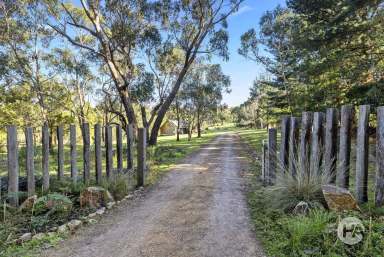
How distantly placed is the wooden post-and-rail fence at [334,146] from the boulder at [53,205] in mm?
3731

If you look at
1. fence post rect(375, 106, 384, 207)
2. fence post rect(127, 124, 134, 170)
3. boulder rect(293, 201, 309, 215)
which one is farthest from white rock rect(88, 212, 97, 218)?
fence post rect(375, 106, 384, 207)

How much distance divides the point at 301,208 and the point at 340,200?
→ 20.5 inches

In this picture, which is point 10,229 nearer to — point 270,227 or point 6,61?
point 270,227

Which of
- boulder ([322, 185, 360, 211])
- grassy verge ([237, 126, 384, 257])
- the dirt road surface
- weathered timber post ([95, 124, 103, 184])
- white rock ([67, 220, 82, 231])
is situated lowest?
the dirt road surface

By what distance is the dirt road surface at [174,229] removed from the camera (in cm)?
335

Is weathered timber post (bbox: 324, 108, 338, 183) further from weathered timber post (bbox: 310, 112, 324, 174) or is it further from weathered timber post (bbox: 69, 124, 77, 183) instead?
weathered timber post (bbox: 69, 124, 77, 183)

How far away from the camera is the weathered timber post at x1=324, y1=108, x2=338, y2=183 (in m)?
4.68

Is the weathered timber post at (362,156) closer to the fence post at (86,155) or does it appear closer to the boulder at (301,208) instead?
the boulder at (301,208)

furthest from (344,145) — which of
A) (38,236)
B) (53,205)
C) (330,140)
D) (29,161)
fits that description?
(29,161)

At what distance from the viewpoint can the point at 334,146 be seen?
478 centimetres

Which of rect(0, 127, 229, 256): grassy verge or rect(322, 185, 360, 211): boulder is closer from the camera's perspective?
rect(0, 127, 229, 256): grassy verge

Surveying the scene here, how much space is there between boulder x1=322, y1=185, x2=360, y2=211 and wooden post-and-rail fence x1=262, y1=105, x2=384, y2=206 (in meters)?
0.42

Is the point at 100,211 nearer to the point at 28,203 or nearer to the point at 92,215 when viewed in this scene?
the point at 92,215

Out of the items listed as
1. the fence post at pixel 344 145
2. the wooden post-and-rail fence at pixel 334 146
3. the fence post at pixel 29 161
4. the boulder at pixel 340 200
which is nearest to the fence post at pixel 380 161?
the wooden post-and-rail fence at pixel 334 146
